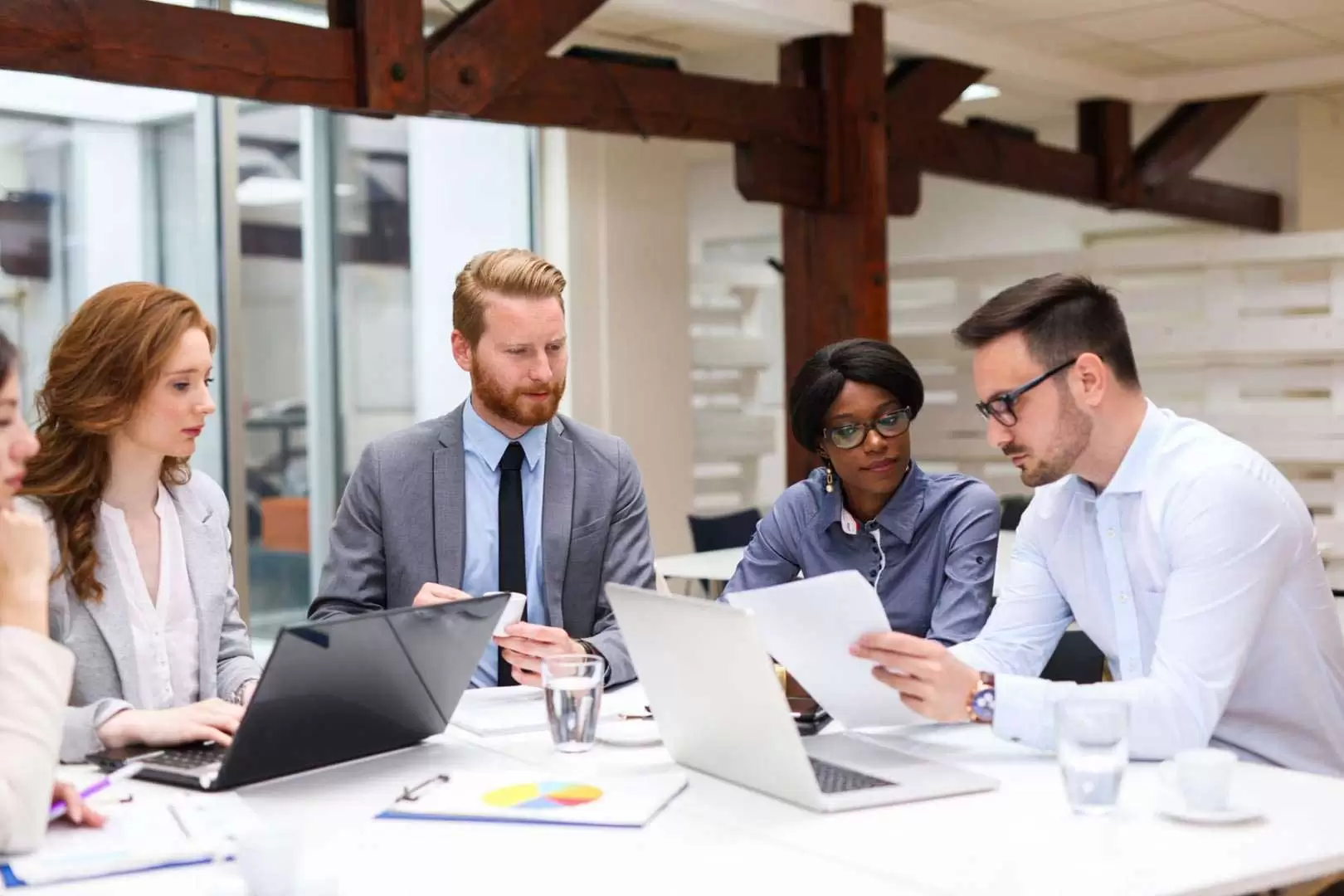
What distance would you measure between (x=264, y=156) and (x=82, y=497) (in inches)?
141

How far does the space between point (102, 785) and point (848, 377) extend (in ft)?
5.14

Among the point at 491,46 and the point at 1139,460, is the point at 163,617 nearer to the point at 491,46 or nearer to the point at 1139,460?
the point at 1139,460

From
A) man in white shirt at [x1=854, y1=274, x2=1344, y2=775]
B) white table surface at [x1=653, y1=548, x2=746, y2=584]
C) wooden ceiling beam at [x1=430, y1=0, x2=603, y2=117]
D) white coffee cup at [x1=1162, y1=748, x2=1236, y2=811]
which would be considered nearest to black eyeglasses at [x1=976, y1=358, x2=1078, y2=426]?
man in white shirt at [x1=854, y1=274, x2=1344, y2=775]

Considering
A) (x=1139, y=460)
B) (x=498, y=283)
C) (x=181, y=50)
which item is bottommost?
(x=1139, y=460)

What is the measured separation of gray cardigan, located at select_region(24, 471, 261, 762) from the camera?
2.22 m

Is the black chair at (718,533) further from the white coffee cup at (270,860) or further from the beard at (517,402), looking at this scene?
the white coffee cup at (270,860)

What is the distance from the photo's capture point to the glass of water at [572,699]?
2215 mm

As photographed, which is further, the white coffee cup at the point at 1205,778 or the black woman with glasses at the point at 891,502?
the black woman with glasses at the point at 891,502

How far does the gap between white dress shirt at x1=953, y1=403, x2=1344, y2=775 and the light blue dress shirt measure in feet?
2.84

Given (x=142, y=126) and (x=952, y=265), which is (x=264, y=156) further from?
(x=952, y=265)

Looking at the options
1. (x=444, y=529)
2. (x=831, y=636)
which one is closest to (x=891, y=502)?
(x=444, y=529)

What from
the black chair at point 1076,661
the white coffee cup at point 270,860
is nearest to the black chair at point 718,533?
the black chair at point 1076,661

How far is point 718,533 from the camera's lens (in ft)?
19.3

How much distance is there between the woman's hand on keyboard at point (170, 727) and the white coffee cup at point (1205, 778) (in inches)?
49.5
